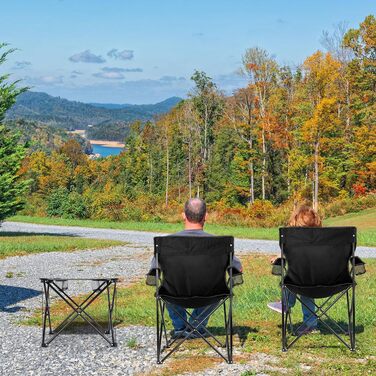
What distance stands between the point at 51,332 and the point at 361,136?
35363 millimetres

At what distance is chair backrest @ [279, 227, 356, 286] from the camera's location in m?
5.30

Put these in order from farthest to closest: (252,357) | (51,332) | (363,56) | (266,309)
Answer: (363,56) < (266,309) < (51,332) < (252,357)

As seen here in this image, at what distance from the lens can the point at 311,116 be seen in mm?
38531

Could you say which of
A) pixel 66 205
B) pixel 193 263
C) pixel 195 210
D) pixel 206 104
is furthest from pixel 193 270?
pixel 206 104

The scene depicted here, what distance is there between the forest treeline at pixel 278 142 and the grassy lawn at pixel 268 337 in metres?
19.5

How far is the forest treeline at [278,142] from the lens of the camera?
121ft

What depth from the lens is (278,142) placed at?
44.1m

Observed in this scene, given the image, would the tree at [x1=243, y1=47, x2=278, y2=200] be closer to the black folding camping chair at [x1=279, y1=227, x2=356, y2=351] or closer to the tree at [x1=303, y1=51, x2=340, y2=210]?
the tree at [x1=303, y1=51, x2=340, y2=210]

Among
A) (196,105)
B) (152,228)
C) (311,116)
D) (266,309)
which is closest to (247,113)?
(311,116)

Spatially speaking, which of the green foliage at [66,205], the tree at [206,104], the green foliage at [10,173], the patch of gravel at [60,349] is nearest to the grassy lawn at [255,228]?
the green foliage at [66,205]

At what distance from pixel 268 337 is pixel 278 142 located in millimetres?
39125

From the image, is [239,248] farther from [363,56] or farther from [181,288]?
[363,56]

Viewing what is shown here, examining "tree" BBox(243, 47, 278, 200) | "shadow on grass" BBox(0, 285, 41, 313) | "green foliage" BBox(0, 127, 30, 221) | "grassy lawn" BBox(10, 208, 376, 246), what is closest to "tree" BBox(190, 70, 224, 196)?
"tree" BBox(243, 47, 278, 200)

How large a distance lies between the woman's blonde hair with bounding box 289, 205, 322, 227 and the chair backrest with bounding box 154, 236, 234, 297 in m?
1.03
